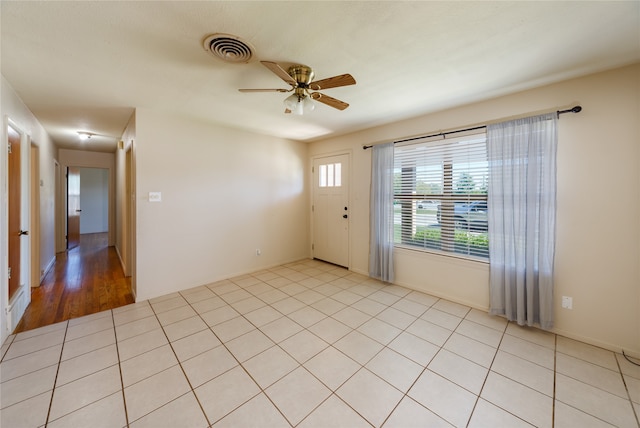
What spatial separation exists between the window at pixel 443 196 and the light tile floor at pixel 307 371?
88 cm

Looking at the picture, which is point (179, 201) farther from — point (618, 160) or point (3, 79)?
point (618, 160)

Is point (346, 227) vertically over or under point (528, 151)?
under

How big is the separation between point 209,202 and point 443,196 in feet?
A: 11.0

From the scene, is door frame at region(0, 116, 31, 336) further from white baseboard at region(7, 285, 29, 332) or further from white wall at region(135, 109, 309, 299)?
white wall at region(135, 109, 309, 299)

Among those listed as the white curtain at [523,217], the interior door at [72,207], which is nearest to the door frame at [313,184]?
the white curtain at [523,217]

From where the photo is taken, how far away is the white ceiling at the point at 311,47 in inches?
58.6

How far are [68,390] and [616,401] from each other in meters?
3.74

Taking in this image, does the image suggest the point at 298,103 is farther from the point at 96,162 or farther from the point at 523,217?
the point at 96,162

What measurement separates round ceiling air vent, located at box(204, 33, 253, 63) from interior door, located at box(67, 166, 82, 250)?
6.87 metres

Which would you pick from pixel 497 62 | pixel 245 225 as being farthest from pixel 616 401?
pixel 245 225

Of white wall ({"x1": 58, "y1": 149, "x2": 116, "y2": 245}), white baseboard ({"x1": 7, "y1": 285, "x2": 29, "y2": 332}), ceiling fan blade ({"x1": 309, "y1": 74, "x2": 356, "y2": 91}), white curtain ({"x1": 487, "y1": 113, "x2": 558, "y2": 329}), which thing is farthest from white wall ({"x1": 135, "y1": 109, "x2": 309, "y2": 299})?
white wall ({"x1": 58, "y1": 149, "x2": 116, "y2": 245})

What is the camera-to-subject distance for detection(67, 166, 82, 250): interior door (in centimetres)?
620

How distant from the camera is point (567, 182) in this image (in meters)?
2.37

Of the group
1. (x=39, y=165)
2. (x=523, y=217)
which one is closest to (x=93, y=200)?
(x=39, y=165)
